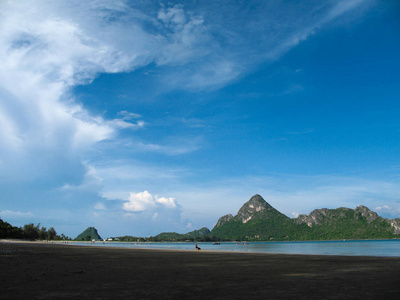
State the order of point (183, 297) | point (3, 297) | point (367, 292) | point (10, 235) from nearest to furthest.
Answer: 1. point (3, 297)
2. point (183, 297)
3. point (367, 292)
4. point (10, 235)

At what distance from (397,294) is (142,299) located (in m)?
9.62

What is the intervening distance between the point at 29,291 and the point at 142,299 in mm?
4640

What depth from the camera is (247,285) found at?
46.8 feet

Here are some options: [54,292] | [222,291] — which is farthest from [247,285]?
[54,292]

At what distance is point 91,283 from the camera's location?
14.5m

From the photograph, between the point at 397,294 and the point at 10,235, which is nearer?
the point at 397,294

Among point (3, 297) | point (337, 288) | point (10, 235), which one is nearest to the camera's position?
point (3, 297)

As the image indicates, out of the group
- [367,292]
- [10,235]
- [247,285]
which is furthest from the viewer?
[10,235]

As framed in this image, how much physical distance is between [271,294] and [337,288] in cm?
364

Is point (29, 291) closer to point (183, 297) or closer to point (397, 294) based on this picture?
point (183, 297)

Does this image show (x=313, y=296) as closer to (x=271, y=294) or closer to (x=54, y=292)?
(x=271, y=294)

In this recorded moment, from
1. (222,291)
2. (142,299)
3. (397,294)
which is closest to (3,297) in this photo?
(142,299)

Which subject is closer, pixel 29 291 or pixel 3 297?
pixel 3 297

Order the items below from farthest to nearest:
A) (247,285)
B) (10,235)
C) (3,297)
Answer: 1. (10,235)
2. (247,285)
3. (3,297)
